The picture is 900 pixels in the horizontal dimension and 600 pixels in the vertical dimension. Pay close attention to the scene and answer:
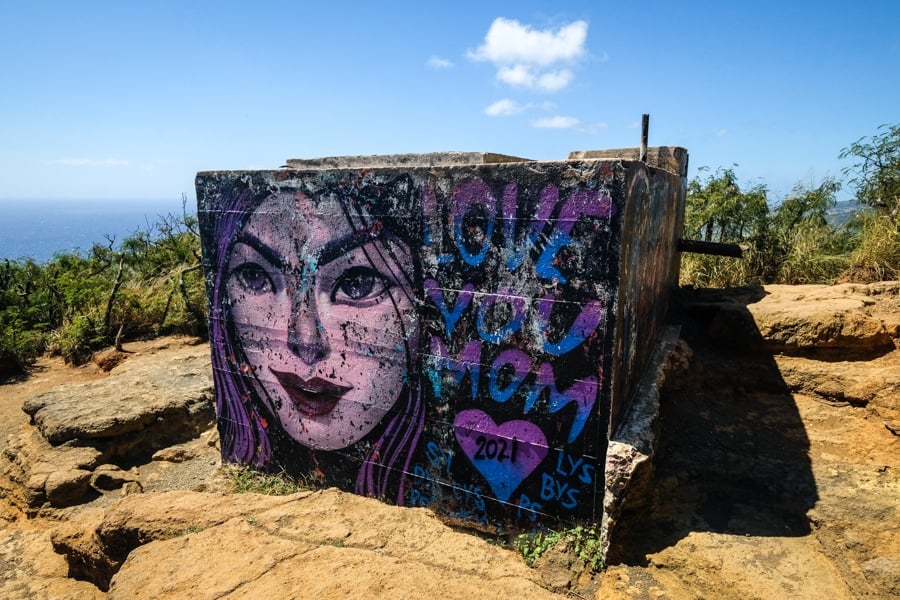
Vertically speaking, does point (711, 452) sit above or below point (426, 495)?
above

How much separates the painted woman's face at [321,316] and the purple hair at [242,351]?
0.07 m

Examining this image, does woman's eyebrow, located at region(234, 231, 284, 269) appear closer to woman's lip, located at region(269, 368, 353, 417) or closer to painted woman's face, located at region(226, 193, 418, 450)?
painted woman's face, located at region(226, 193, 418, 450)

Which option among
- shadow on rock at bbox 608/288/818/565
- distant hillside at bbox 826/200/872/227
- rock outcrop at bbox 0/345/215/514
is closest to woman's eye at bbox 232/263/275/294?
rock outcrop at bbox 0/345/215/514

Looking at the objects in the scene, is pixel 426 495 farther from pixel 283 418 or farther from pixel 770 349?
pixel 770 349

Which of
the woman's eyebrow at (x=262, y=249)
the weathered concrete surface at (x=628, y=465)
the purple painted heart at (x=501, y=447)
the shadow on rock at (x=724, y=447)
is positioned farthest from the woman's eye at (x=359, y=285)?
the shadow on rock at (x=724, y=447)

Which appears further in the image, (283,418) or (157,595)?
(283,418)

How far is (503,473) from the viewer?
3.36 m

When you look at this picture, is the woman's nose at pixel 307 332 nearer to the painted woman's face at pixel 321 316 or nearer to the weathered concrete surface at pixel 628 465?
the painted woman's face at pixel 321 316

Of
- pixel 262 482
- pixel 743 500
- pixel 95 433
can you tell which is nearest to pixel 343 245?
pixel 262 482

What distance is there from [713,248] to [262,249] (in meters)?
4.40

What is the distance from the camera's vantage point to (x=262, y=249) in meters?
4.14

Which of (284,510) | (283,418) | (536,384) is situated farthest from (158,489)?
(536,384)

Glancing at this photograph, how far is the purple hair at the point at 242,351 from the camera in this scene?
3.55 meters

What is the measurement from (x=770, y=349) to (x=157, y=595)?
506 centimetres
